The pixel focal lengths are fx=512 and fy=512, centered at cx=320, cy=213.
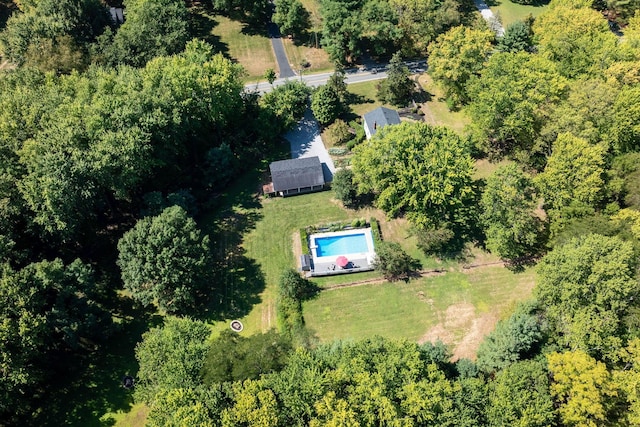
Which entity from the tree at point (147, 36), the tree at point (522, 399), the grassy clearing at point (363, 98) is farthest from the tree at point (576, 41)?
the tree at point (147, 36)

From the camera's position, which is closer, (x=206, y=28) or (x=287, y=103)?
(x=287, y=103)

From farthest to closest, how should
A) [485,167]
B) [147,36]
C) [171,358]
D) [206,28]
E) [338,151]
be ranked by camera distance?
[206,28] → [147,36] → [338,151] → [485,167] → [171,358]

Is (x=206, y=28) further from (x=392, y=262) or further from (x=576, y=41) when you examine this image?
(x=576, y=41)

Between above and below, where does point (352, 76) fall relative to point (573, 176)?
above

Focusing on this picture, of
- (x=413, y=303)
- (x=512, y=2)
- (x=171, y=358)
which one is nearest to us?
(x=171, y=358)

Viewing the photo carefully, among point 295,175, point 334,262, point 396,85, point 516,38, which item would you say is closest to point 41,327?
point 334,262

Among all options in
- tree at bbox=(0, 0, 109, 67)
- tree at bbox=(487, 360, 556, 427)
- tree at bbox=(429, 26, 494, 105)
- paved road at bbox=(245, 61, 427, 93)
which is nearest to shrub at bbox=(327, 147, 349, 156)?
paved road at bbox=(245, 61, 427, 93)

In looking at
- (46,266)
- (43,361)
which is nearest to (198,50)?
(46,266)

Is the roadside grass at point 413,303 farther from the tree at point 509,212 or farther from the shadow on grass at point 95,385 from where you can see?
the shadow on grass at point 95,385

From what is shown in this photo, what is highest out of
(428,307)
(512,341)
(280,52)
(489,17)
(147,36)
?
(147,36)
